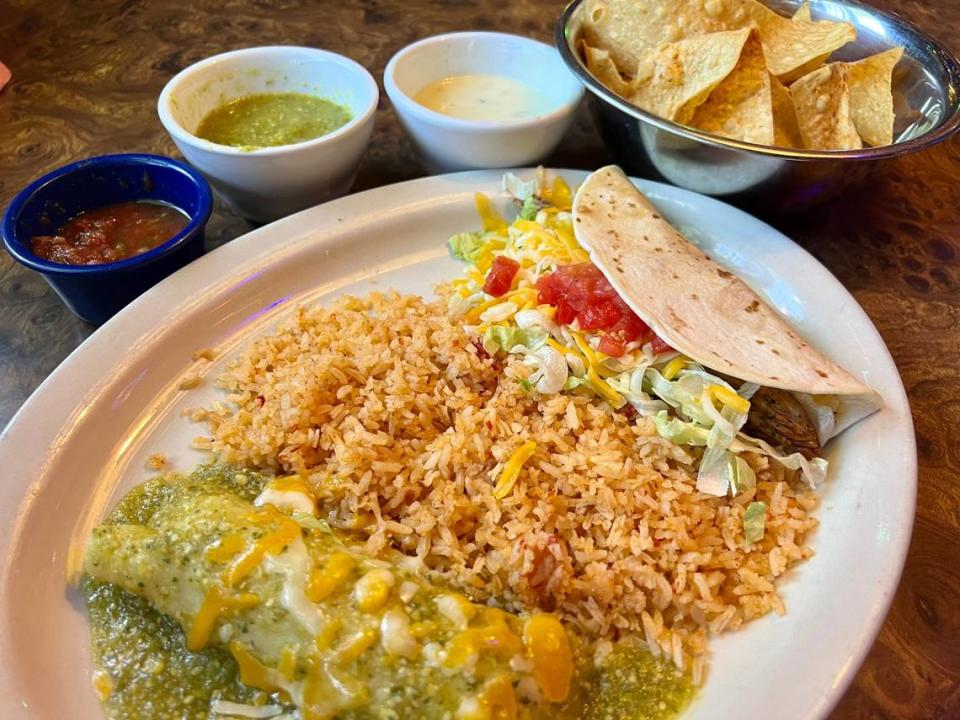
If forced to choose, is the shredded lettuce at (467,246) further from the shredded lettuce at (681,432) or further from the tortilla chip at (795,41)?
the tortilla chip at (795,41)

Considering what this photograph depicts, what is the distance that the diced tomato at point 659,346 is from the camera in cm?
183

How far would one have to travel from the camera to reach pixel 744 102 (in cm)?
217

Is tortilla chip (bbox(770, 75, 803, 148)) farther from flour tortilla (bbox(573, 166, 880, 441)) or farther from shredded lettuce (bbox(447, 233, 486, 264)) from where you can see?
shredded lettuce (bbox(447, 233, 486, 264))

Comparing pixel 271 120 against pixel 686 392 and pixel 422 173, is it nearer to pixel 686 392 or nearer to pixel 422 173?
pixel 422 173

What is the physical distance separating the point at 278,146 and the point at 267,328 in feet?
1.98

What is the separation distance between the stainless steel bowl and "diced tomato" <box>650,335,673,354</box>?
0.61 m

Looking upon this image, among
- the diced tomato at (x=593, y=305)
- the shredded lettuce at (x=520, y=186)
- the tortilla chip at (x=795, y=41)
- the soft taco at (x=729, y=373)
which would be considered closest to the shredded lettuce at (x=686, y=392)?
the soft taco at (x=729, y=373)

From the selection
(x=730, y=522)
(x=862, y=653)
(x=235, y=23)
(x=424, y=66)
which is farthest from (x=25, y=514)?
(x=235, y=23)

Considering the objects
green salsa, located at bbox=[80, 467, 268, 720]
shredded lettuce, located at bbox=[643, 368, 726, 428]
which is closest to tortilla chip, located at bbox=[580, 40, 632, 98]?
shredded lettuce, located at bbox=[643, 368, 726, 428]

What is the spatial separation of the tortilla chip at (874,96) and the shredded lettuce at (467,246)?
1215mm

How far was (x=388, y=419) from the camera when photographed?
71.0 inches

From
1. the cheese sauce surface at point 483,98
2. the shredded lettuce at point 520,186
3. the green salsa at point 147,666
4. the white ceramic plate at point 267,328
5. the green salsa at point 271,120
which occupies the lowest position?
the green salsa at point 147,666

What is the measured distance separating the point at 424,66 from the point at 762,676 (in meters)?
2.16

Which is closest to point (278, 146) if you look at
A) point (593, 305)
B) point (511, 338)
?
point (511, 338)
